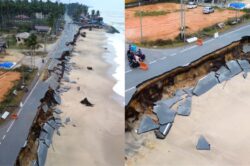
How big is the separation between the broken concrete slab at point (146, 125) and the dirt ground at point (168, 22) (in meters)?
2.36

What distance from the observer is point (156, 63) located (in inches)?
203

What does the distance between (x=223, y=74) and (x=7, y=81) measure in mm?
3574

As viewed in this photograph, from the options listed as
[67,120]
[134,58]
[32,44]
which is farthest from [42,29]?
[134,58]

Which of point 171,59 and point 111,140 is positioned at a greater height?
point 171,59

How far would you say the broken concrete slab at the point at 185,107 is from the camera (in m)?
4.27

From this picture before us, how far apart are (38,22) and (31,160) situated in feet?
20.3

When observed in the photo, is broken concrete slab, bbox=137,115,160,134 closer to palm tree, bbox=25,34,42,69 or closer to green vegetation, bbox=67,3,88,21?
palm tree, bbox=25,34,42,69

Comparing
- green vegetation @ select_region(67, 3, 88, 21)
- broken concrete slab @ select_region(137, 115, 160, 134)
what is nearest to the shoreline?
broken concrete slab @ select_region(137, 115, 160, 134)

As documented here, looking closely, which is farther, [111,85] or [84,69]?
[84,69]

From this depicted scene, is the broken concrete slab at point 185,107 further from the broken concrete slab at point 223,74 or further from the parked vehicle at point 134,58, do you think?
the parked vehicle at point 134,58

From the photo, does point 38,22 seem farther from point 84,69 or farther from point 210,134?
A: point 210,134

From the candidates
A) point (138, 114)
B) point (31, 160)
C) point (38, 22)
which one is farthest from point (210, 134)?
point (38, 22)

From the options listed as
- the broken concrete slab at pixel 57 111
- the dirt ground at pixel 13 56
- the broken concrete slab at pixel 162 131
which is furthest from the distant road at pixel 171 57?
the dirt ground at pixel 13 56

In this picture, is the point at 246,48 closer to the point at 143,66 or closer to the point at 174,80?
A: the point at 174,80
